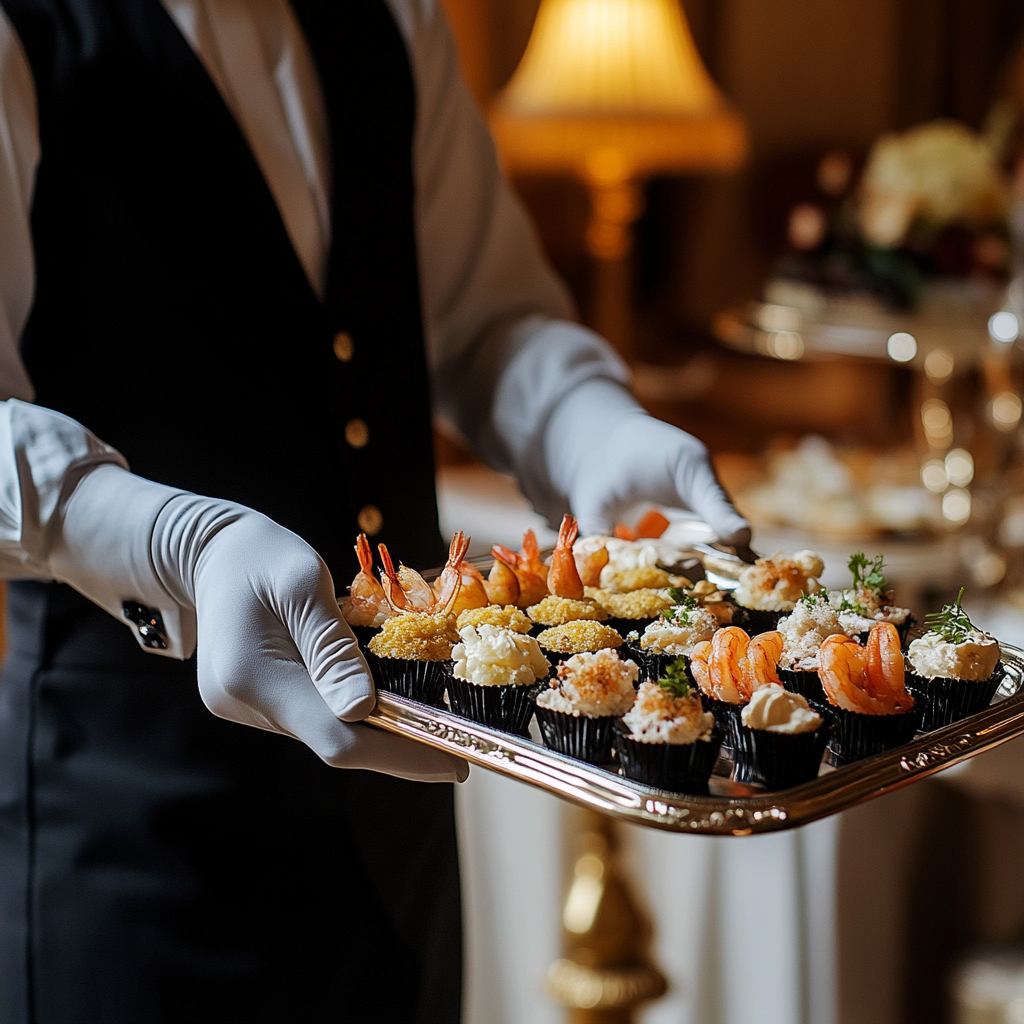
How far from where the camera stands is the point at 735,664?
2.56ft

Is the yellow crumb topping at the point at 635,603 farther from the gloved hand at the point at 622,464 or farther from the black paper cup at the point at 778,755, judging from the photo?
the black paper cup at the point at 778,755

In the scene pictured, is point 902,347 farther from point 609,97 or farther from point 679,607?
point 679,607

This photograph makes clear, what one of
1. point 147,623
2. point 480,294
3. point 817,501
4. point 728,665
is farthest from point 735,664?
point 817,501

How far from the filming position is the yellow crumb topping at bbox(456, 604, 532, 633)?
831 millimetres

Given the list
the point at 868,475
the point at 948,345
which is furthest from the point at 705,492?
the point at 868,475

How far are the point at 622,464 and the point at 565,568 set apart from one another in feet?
0.57

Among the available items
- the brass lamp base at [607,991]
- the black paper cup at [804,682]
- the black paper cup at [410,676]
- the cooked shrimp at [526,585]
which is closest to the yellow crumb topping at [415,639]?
the black paper cup at [410,676]

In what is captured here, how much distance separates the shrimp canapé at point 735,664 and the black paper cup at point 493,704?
109 mm

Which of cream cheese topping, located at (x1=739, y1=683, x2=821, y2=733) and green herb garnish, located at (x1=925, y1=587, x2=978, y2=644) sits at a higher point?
green herb garnish, located at (x1=925, y1=587, x2=978, y2=644)

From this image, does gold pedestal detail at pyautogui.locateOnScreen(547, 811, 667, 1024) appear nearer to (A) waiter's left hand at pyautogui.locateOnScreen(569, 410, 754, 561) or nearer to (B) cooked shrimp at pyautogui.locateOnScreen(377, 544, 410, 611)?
(A) waiter's left hand at pyautogui.locateOnScreen(569, 410, 754, 561)

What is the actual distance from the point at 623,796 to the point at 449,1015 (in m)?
0.67

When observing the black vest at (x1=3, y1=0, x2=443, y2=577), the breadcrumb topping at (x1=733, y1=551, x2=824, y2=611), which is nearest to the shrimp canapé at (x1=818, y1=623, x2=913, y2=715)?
the breadcrumb topping at (x1=733, y1=551, x2=824, y2=611)

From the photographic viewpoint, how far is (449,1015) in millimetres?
1190

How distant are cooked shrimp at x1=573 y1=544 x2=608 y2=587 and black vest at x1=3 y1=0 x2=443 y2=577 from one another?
0.18m
